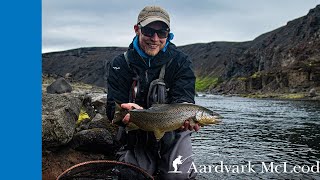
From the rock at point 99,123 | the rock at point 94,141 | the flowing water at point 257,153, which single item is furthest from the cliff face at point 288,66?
the rock at point 94,141

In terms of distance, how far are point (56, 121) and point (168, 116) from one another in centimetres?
304

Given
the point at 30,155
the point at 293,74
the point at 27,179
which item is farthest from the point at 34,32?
the point at 293,74

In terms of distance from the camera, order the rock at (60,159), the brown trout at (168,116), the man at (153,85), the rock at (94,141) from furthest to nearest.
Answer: the rock at (94,141)
the rock at (60,159)
the man at (153,85)
the brown trout at (168,116)

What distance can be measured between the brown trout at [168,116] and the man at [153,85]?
0.18 m

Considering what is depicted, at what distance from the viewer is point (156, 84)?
4730 millimetres

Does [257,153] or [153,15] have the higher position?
[153,15]

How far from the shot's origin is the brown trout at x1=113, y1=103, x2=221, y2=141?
4355 millimetres

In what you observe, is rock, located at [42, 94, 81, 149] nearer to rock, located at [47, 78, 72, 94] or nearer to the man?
the man

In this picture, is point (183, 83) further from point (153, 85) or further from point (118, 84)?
point (118, 84)

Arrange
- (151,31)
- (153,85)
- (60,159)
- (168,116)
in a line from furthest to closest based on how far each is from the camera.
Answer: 1. (60,159)
2. (153,85)
3. (151,31)
4. (168,116)

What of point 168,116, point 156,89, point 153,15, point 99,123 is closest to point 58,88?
point 99,123

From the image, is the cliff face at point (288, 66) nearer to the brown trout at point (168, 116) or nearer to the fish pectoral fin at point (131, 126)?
the brown trout at point (168, 116)

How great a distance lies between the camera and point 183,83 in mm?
4957

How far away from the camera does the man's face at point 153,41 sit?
14.9 feet
